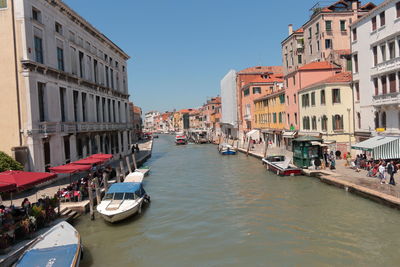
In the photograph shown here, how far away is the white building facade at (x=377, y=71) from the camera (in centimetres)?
2167

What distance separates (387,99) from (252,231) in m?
14.7

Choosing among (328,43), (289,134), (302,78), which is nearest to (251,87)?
(328,43)

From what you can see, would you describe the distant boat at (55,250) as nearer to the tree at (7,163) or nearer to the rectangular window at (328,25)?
the tree at (7,163)

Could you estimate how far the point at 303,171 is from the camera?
25.7 metres

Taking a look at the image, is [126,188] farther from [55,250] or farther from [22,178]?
[55,250]

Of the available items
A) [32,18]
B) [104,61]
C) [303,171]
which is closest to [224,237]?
[303,171]

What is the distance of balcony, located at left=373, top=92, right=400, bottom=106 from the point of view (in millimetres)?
21591

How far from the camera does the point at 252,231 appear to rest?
14.4 metres

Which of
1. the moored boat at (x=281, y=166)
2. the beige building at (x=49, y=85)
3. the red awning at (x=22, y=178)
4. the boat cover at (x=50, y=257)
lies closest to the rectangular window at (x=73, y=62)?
the beige building at (x=49, y=85)

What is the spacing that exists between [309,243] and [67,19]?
23.8 metres

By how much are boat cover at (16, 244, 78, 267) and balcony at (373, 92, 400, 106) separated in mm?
20624

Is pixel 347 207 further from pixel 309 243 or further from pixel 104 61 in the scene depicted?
pixel 104 61

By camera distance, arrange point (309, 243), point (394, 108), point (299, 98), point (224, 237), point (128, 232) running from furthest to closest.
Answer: point (299, 98), point (394, 108), point (128, 232), point (224, 237), point (309, 243)

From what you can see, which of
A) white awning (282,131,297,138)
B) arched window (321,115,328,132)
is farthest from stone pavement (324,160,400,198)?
white awning (282,131,297,138)
